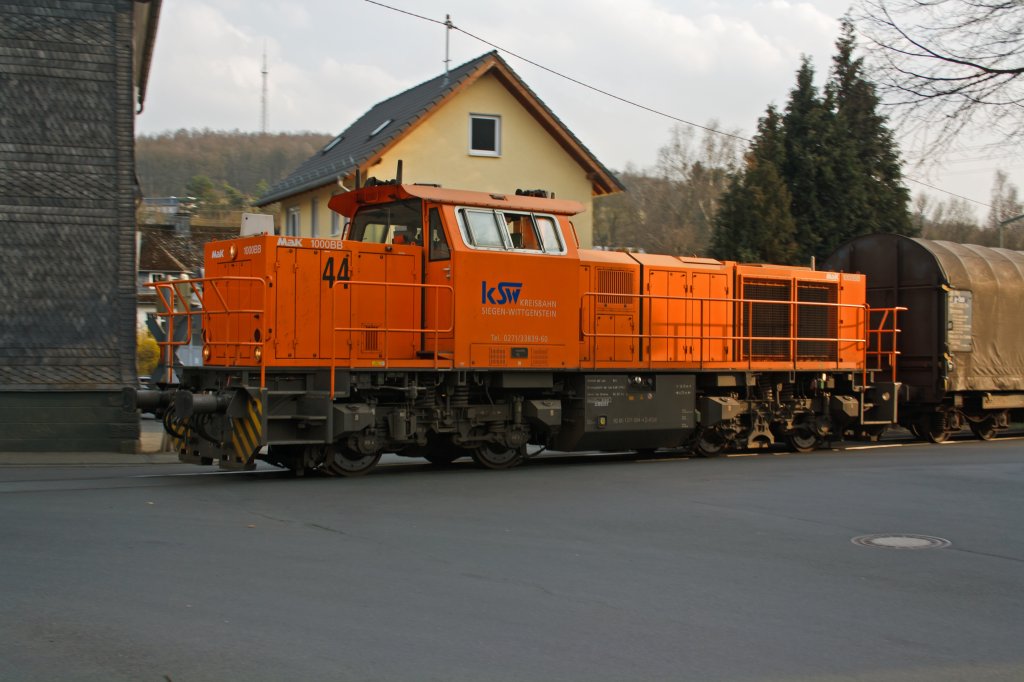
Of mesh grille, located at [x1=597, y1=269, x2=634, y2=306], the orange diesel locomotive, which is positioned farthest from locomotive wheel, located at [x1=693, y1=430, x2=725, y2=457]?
mesh grille, located at [x1=597, y1=269, x2=634, y2=306]

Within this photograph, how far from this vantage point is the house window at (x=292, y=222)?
34562 millimetres

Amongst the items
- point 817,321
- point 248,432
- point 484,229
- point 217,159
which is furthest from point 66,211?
point 217,159

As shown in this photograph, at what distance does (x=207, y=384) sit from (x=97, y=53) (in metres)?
7.19

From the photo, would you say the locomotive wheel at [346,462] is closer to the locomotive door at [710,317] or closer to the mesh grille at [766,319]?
the locomotive door at [710,317]

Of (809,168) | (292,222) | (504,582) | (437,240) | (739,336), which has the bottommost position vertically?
(504,582)

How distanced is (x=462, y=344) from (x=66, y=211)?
25.2 feet

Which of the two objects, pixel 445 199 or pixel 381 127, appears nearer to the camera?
pixel 445 199

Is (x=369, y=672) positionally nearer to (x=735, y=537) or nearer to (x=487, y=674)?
(x=487, y=674)

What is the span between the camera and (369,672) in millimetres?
5355

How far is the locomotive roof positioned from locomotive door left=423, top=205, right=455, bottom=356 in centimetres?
23

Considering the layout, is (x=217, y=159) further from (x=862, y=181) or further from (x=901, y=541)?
(x=901, y=541)

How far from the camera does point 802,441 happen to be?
1786 cm

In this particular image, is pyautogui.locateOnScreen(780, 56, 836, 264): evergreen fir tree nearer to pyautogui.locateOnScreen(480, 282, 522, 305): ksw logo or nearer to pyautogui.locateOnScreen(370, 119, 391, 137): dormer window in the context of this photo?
pyautogui.locateOnScreen(370, 119, 391, 137): dormer window

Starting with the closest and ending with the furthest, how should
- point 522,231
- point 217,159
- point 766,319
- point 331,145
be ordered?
1. point 522,231
2. point 766,319
3. point 331,145
4. point 217,159
